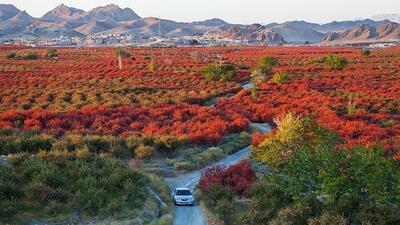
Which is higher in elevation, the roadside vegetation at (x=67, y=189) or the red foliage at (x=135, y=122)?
the roadside vegetation at (x=67, y=189)

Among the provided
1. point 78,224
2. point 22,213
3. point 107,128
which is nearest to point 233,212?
point 78,224

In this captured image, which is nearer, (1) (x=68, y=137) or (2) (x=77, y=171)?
(2) (x=77, y=171)

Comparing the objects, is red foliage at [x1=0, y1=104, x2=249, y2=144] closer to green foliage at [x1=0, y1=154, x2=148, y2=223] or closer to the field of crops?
the field of crops

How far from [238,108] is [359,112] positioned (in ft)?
38.7

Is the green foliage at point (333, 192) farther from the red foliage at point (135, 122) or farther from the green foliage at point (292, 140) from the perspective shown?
the red foliage at point (135, 122)

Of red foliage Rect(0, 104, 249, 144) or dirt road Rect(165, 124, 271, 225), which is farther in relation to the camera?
red foliage Rect(0, 104, 249, 144)

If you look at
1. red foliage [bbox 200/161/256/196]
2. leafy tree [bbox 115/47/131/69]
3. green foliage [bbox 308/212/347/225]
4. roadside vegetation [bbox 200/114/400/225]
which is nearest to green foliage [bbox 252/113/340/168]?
red foliage [bbox 200/161/256/196]

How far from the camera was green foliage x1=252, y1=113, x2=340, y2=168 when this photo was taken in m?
25.9

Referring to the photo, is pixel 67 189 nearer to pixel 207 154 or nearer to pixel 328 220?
pixel 328 220

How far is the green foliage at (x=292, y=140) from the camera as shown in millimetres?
25906

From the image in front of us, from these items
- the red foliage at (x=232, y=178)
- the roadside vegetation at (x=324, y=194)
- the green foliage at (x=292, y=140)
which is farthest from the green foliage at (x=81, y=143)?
the roadside vegetation at (x=324, y=194)

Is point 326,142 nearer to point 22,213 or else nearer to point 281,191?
point 281,191

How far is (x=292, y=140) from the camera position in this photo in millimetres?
26062

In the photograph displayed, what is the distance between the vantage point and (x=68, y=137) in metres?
30.2
